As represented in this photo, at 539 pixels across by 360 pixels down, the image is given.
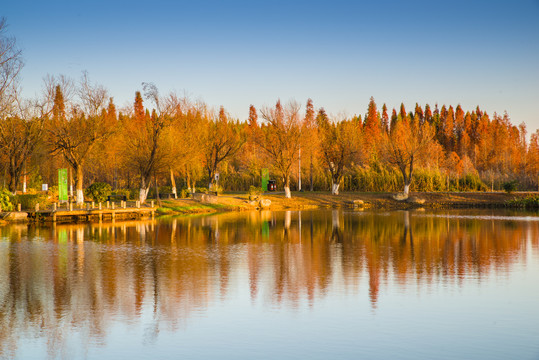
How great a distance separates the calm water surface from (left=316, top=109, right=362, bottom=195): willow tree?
35.9 meters

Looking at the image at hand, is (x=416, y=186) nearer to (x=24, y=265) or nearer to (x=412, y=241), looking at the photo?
(x=412, y=241)

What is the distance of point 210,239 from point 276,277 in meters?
10.8

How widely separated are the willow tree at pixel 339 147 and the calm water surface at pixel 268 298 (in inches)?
1412

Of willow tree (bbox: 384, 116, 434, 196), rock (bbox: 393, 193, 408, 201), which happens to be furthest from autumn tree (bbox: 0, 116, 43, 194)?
willow tree (bbox: 384, 116, 434, 196)

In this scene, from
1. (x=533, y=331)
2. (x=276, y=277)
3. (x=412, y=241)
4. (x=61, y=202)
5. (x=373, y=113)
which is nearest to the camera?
(x=533, y=331)

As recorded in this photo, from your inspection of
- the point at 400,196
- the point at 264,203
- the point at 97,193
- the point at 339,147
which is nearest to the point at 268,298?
the point at 97,193

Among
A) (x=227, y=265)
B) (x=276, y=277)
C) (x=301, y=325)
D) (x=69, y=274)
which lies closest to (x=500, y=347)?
(x=301, y=325)

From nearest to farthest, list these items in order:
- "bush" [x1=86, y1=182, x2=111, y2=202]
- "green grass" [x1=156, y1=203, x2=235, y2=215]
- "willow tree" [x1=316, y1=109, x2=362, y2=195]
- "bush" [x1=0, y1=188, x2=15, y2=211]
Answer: "bush" [x1=0, y1=188, x2=15, y2=211]
"bush" [x1=86, y1=182, x2=111, y2=202]
"green grass" [x1=156, y1=203, x2=235, y2=215]
"willow tree" [x1=316, y1=109, x2=362, y2=195]

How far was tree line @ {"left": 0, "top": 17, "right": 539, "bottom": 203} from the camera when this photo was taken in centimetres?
4694

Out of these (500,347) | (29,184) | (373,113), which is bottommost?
(500,347)

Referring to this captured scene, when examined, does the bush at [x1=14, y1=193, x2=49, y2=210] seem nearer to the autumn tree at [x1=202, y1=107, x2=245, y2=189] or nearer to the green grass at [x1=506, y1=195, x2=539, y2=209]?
the autumn tree at [x1=202, y1=107, x2=245, y2=189]

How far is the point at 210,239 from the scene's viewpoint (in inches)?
1091

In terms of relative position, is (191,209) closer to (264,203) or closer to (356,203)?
(264,203)

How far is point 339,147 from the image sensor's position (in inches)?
2486
